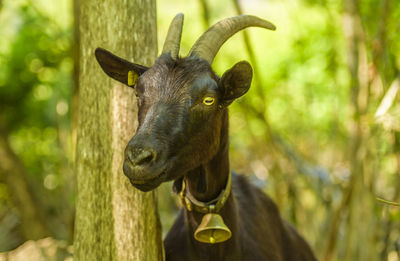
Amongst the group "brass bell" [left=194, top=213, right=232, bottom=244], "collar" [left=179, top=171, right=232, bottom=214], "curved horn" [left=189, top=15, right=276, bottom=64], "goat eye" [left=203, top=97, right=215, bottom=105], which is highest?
"curved horn" [left=189, top=15, right=276, bottom=64]

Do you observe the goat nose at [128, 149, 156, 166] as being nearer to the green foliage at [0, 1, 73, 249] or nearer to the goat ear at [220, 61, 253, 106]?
the goat ear at [220, 61, 253, 106]

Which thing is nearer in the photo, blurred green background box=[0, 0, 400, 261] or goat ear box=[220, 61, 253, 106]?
goat ear box=[220, 61, 253, 106]

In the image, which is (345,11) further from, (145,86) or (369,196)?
(145,86)

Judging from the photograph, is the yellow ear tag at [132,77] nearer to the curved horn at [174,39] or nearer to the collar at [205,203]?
the curved horn at [174,39]

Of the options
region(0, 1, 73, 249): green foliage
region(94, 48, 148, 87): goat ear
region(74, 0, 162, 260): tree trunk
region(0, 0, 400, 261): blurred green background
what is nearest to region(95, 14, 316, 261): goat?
region(94, 48, 148, 87): goat ear

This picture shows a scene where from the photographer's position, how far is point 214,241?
3438 millimetres

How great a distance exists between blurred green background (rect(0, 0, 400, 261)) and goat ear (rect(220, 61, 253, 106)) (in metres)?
2.00

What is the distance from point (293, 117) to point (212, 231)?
32.1ft

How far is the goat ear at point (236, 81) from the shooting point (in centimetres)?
332

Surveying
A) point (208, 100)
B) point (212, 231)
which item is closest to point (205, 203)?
point (212, 231)

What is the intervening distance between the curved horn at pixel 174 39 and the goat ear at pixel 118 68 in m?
0.22

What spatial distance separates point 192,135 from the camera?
321cm

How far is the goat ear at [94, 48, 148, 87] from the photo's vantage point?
3385 millimetres

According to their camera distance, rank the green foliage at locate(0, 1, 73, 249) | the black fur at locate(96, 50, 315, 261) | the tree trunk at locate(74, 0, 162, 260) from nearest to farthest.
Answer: the black fur at locate(96, 50, 315, 261) < the tree trunk at locate(74, 0, 162, 260) < the green foliage at locate(0, 1, 73, 249)
